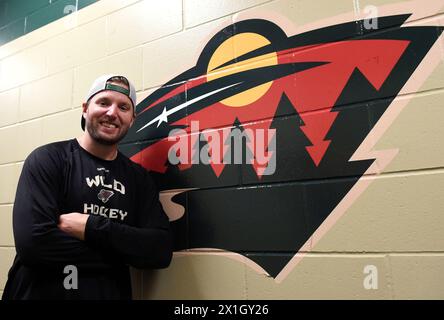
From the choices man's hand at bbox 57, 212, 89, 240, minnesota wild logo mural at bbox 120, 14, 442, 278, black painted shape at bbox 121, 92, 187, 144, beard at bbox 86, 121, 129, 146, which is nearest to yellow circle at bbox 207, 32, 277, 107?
minnesota wild logo mural at bbox 120, 14, 442, 278

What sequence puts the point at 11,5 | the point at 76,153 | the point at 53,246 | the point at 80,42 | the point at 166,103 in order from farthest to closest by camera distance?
the point at 11,5 → the point at 80,42 → the point at 166,103 → the point at 76,153 → the point at 53,246

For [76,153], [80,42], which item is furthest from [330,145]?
[80,42]

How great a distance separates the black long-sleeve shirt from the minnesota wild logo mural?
16 centimetres

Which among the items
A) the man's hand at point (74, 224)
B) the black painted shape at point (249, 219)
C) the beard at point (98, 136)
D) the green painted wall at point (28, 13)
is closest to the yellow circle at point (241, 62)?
the black painted shape at point (249, 219)

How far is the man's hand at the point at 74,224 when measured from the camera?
119 centimetres

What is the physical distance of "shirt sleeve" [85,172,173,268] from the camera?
1191 mm

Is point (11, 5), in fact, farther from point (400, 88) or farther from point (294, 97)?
point (400, 88)

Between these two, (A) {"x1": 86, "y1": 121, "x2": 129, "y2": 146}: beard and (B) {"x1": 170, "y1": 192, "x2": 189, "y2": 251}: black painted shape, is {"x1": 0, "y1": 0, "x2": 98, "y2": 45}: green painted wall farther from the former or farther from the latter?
(B) {"x1": 170, "y1": 192, "x2": 189, "y2": 251}: black painted shape

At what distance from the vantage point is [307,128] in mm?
1279

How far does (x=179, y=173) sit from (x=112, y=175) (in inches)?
11.2

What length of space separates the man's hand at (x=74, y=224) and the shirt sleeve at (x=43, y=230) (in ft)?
0.06

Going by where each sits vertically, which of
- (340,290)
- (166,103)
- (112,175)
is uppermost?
(166,103)

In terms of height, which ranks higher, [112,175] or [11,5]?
[11,5]

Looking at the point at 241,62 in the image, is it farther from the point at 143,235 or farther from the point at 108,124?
the point at 143,235
